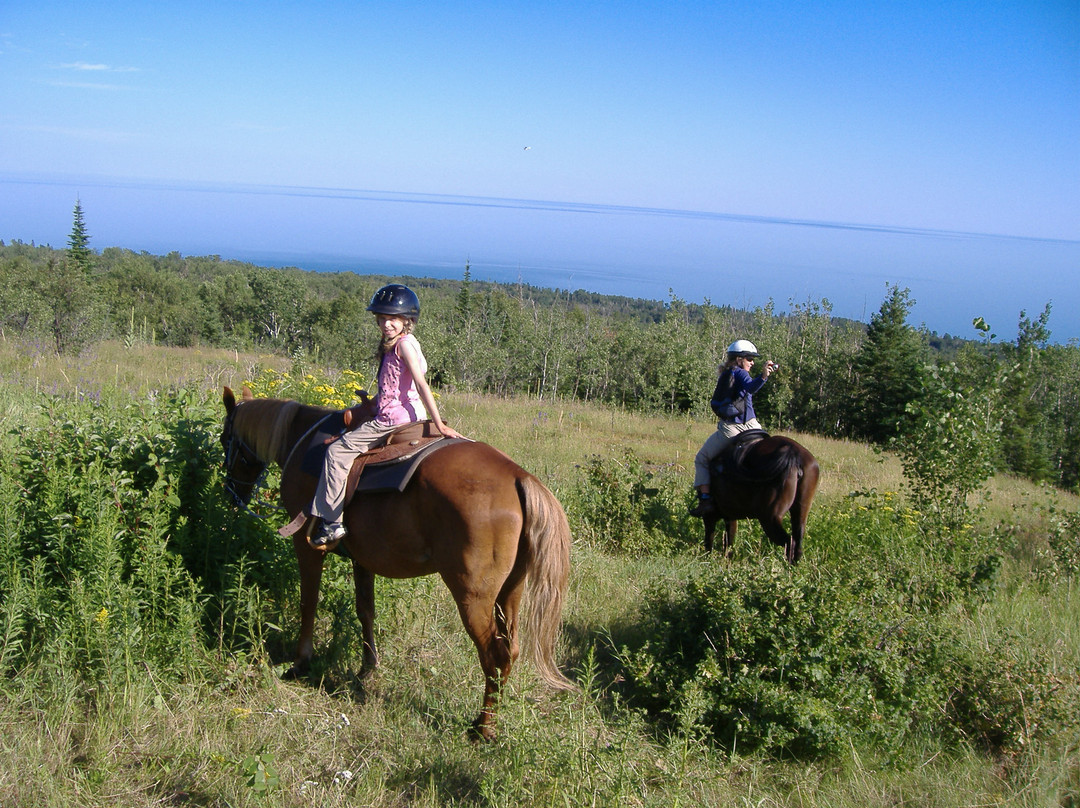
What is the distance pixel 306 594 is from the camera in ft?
14.4

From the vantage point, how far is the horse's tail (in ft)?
12.1

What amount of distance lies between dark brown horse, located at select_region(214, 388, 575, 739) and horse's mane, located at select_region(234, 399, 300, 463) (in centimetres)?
75

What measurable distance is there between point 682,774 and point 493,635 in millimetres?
1255

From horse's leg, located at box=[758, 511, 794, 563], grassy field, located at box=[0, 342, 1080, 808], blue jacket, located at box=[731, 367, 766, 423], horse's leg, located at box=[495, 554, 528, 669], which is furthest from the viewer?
blue jacket, located at box=[731, 367, 766, 423]

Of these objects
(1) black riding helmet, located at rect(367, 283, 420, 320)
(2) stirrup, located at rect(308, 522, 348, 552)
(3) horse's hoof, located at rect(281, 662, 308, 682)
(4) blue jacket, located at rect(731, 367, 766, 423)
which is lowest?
(3) horse's hoof, located at rect(281, 662, 308, 682)

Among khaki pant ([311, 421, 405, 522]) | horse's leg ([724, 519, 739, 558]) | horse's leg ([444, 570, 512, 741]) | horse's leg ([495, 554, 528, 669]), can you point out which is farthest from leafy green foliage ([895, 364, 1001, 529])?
khaki pant ([311, 421, 405, 522])

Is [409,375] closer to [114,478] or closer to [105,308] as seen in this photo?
[114,478]

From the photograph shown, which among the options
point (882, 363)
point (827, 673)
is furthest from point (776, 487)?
point (882, 363)

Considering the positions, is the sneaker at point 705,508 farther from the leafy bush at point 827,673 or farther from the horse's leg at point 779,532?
the leafy bush at point 827,673

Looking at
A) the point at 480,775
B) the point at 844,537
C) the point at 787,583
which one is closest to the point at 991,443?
the point at 844,537

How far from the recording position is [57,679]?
12.1 feet

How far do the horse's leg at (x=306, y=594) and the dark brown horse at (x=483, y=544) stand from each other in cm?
7

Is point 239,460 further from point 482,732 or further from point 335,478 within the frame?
point 482,732

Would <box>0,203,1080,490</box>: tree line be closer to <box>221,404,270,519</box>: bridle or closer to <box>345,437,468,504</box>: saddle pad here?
<box>345,437,468,504</box>: saddle pad
